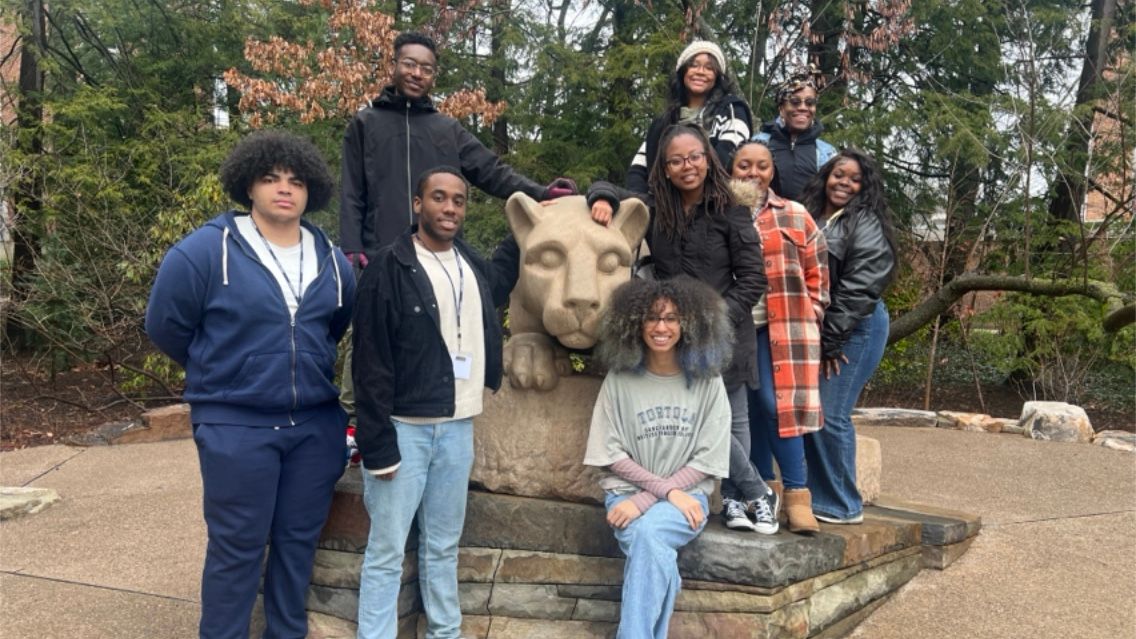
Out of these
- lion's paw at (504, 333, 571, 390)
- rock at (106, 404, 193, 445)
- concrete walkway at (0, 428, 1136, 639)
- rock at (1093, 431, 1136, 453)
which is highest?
lion's paw at (504, 333, 571, 390)

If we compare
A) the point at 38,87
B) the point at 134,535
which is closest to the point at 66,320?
the point at 38,87

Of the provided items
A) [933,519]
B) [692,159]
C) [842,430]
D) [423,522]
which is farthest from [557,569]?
[933,519]

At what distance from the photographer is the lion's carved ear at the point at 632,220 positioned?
309 cm

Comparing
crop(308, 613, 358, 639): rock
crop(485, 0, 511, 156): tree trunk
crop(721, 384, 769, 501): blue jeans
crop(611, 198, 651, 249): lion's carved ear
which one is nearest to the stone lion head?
crop(611, 198, 651, 249): lion's carved ear

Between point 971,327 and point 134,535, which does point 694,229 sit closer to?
point 134,535

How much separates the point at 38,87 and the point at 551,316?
10.1 m

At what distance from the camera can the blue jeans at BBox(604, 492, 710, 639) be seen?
267 centimetres

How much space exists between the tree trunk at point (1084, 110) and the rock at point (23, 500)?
9.28 meters

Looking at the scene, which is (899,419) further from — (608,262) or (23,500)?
(23,500)

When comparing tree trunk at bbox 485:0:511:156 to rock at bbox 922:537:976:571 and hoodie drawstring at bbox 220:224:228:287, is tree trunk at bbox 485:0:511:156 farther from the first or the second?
hoodie drawstring at bbox 220:224:228:287

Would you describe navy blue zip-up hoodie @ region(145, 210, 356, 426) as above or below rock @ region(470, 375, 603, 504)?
above

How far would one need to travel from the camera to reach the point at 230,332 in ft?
8.71

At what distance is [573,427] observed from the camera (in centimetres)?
332

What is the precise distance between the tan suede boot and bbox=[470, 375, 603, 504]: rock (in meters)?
0.74
